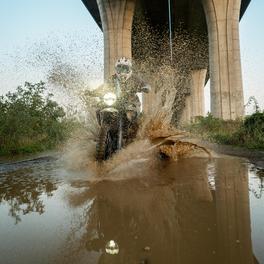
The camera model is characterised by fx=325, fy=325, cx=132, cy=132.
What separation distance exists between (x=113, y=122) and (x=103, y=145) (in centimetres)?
61

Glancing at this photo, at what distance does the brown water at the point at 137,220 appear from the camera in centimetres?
233

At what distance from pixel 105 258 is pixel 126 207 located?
1.43m

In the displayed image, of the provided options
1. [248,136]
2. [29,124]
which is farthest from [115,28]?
[248,136]

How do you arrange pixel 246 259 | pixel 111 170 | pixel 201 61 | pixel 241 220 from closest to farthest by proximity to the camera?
1. pixel 246 259
2. pixel 241 220
3. pixel 111 170
4. pixel 201 61

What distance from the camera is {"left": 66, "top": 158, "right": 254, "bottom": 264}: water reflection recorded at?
90.5 inches

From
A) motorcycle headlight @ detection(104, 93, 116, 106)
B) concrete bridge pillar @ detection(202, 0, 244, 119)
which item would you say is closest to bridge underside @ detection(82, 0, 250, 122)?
concrete bridge pillar @ detection(202, 0, 244, 119)

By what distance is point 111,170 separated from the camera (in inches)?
244

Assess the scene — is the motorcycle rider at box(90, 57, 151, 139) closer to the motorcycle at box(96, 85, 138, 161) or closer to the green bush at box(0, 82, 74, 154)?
the motorcycle at box(96, 85, 138, 161)

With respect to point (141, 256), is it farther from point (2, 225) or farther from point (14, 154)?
point (14, 154)

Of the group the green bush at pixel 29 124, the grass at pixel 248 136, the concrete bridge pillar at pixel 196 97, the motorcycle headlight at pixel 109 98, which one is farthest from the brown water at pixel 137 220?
the concrete bridge pillar at pixel 196 97

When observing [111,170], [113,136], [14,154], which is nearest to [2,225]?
[111,170]

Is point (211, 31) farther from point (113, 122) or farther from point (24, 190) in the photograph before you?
point (24, 190)

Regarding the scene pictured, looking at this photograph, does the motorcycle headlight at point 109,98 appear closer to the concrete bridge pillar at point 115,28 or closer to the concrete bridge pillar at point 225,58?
the concrete bridge pillar at point 225,58

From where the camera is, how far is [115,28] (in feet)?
81.6
